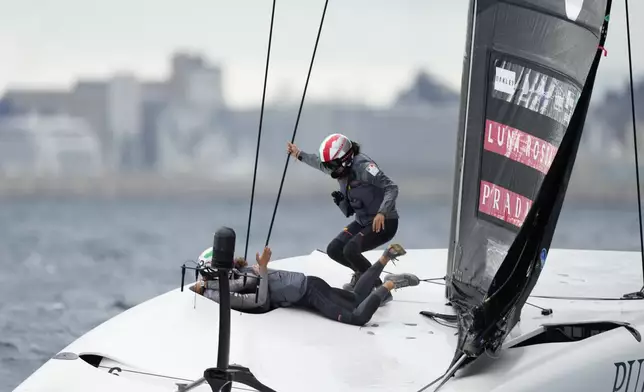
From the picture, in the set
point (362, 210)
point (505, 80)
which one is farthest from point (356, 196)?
point (505, 80)

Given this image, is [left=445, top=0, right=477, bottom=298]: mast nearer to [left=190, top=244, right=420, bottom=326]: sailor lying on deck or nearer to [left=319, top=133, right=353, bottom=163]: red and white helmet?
[left=190, top=244, right=420, bottom=326]: sailor lying on deck

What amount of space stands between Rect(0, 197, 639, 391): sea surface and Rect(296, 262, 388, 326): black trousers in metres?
2.91

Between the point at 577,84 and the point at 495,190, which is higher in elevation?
the point at 577,84

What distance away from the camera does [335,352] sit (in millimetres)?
3383

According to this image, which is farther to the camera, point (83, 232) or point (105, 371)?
point (83, 232)

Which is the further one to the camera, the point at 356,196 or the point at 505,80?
the point at 356,196

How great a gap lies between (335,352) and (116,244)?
47.1ft

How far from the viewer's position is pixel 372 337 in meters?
3.60

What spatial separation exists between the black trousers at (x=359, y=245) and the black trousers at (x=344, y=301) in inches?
10.9

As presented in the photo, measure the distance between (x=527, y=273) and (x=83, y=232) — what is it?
17.6 metres

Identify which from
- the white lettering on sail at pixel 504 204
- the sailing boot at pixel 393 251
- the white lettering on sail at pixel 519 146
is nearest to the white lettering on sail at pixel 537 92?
the white lettering on sail at pixel 519 146

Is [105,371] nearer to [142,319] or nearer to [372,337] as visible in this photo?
[142,319]

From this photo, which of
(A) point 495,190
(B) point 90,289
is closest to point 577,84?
(A) point 495,190

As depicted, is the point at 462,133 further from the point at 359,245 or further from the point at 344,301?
the point at 344,301
